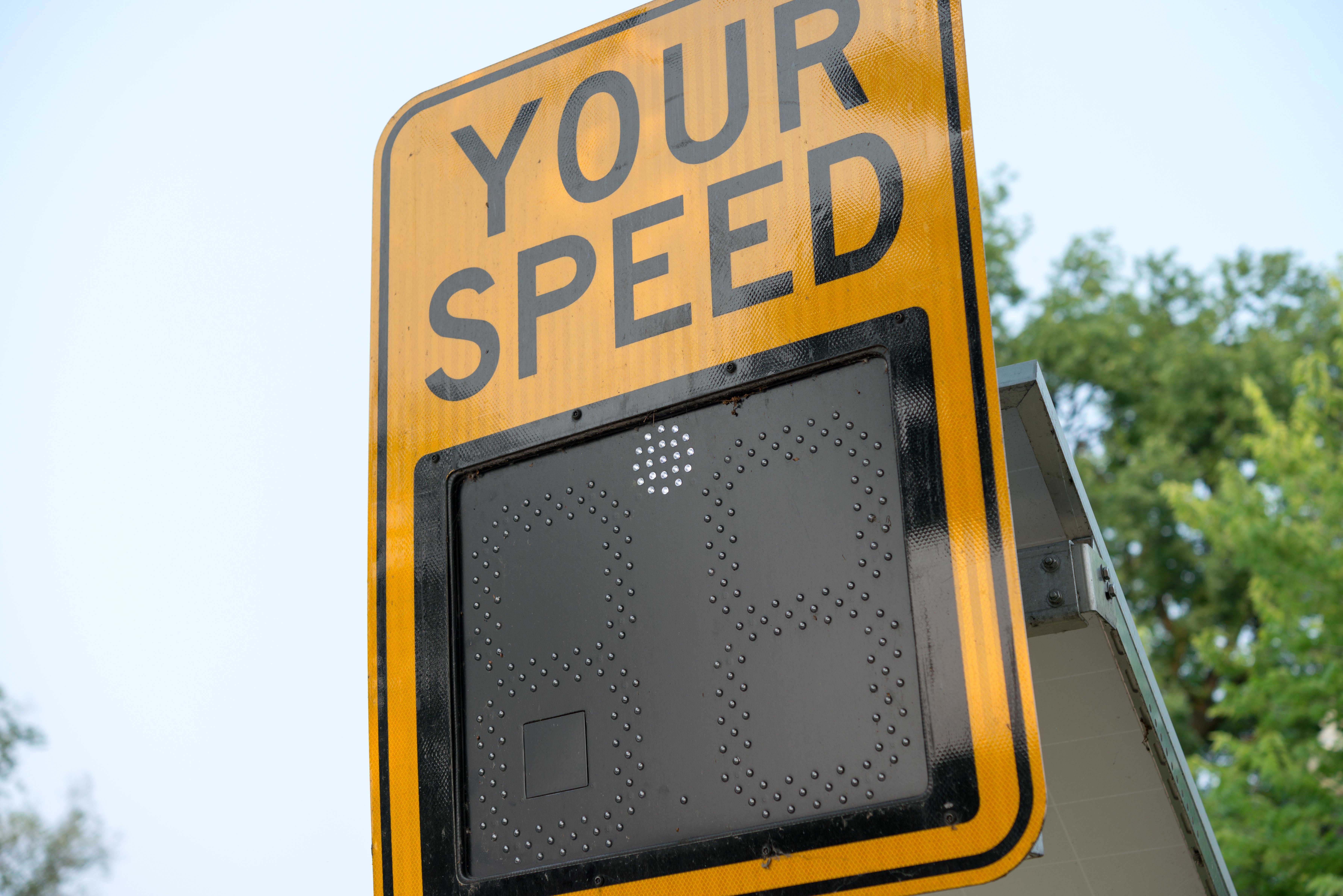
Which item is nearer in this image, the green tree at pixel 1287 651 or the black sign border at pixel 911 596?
the black sign border at pixel 911 596

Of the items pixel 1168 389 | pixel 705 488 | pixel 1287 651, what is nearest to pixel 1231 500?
pixel 1287 651

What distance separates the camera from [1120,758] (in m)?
2.88

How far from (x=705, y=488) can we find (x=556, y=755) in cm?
45

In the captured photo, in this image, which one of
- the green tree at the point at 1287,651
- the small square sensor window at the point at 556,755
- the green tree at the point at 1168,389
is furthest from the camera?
the green tree at the point at 1168,389

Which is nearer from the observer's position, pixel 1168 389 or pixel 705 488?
pixel 705 488

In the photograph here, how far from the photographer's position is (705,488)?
5.98ft

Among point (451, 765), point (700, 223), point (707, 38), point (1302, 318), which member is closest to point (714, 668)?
point (451, 765)

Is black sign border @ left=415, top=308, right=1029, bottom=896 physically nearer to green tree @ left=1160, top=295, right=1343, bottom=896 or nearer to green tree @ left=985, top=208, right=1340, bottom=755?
green tree @ left=1160, top=295, right=1343, bottom=896

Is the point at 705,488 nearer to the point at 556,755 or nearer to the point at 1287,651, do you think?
the point at 556,755

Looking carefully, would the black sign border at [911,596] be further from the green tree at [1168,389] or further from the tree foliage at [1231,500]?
the green tree at [1168,389]

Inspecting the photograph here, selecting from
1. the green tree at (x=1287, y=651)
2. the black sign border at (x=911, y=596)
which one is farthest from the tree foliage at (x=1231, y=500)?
the black sign border at (x=911, y=596)

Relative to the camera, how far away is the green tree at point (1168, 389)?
19.7m

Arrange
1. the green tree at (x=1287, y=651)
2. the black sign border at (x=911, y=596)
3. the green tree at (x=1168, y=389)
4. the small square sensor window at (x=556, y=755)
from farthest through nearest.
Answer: the green tree at (x=1168, y=389), the green tree at (x=1287, y=651), the small square sensor window at (x=556, y=755), the black sign border at (x=911, y=596)

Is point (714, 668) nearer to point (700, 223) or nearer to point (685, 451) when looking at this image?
point (685, 451)
